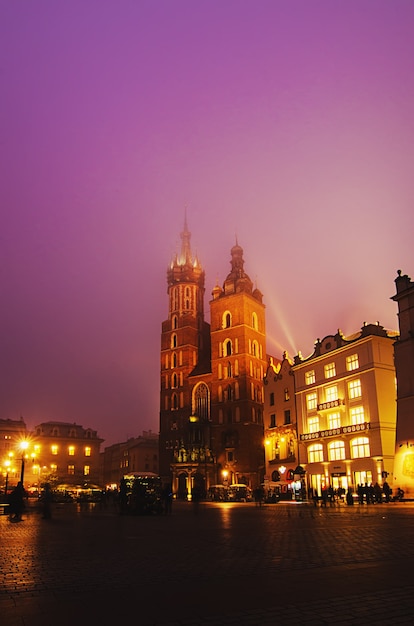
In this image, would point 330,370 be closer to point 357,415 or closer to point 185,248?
point 357,415

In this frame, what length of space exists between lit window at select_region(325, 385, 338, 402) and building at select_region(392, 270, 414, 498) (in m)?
11.0

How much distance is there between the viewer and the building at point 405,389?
131 ft

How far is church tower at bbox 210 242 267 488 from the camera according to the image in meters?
81.5

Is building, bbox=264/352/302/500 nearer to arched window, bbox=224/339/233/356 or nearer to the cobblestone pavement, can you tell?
arched window, bbox=224/339/233/356

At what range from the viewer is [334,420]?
53562 millimetres

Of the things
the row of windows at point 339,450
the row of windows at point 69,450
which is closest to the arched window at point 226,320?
the row of windows at point 339,450

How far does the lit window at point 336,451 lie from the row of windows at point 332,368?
6.60 metres

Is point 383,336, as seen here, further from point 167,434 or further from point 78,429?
point 78,429

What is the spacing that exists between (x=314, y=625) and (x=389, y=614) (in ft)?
3.31

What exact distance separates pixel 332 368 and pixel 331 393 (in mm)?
2492

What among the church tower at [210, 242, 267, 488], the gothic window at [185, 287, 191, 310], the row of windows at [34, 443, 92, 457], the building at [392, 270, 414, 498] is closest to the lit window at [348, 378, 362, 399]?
the building at [392, 270, 414, 498]

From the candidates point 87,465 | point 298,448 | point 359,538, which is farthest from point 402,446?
point 87,465

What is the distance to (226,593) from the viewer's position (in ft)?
23.3

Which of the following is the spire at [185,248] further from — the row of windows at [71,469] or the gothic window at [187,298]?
the row of windows at [71,469]
